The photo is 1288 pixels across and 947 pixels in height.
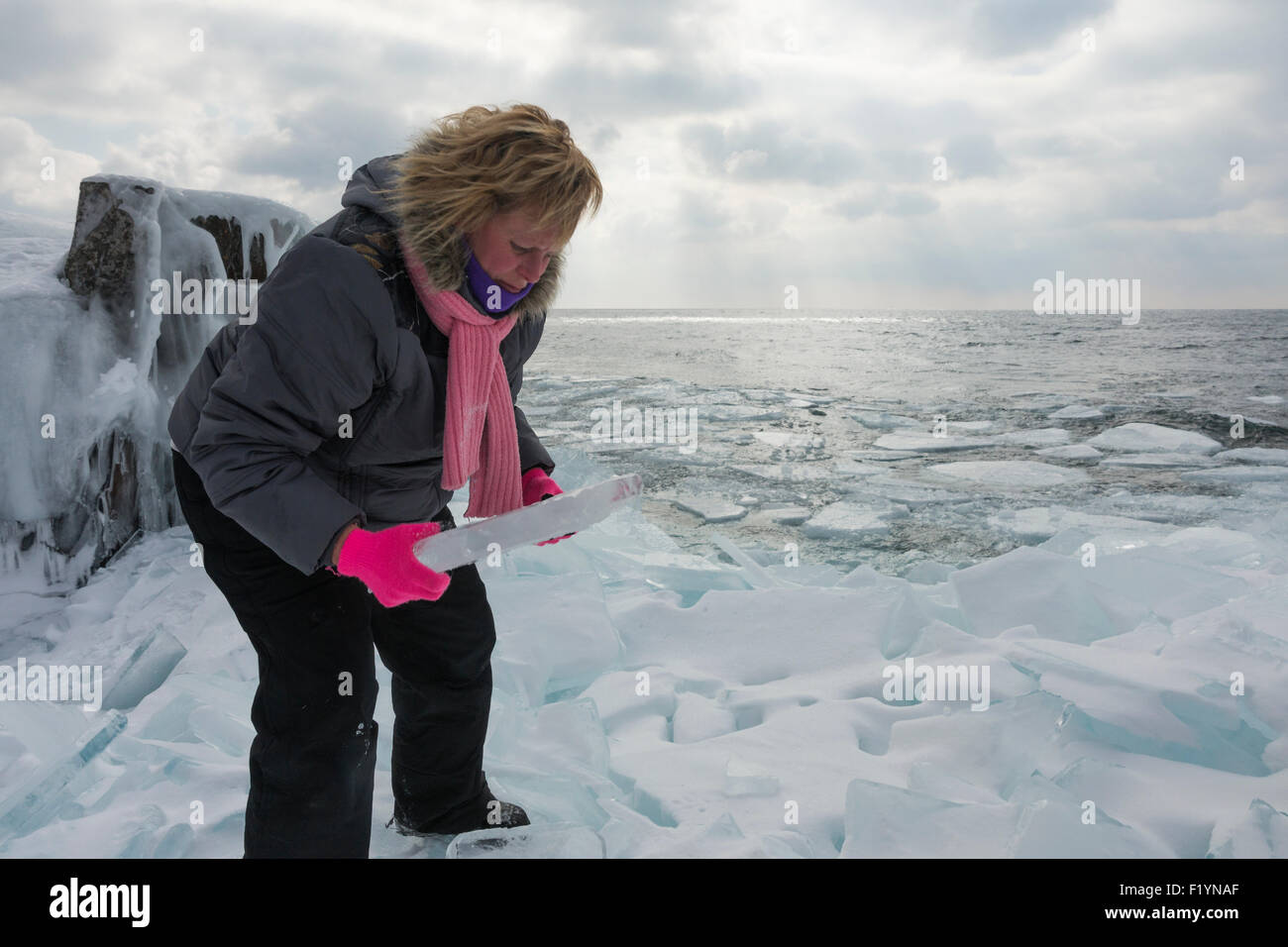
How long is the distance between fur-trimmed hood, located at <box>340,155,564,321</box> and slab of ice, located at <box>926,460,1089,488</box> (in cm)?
521

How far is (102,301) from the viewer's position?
4.32m

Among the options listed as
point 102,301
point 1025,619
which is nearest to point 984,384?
point 1025,619

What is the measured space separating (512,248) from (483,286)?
0.08 metres

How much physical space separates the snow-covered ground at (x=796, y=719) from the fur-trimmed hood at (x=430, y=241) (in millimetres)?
1162

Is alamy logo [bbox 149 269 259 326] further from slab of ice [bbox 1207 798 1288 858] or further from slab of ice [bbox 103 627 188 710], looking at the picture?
slab of ice [bbox 1207 798 1288 858]

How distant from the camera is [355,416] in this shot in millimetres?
1415

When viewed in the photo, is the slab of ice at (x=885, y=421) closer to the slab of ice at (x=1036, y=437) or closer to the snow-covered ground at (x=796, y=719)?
the slab of ice at (x=1036, y=437)

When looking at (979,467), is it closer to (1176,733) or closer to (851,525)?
(851,525)

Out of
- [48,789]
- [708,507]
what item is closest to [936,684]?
[48,789]

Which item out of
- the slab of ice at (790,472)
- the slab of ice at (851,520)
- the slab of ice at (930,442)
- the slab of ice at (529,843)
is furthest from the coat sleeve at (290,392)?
the slab of ice at (930,442)

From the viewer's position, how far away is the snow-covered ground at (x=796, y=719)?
1.81 metres

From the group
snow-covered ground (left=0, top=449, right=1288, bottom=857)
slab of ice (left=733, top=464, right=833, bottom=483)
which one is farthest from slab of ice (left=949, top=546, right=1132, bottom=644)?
slab of ice (left=733, top=464, right=833, bottom=483)

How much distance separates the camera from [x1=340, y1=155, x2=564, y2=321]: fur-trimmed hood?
4.39 ft
